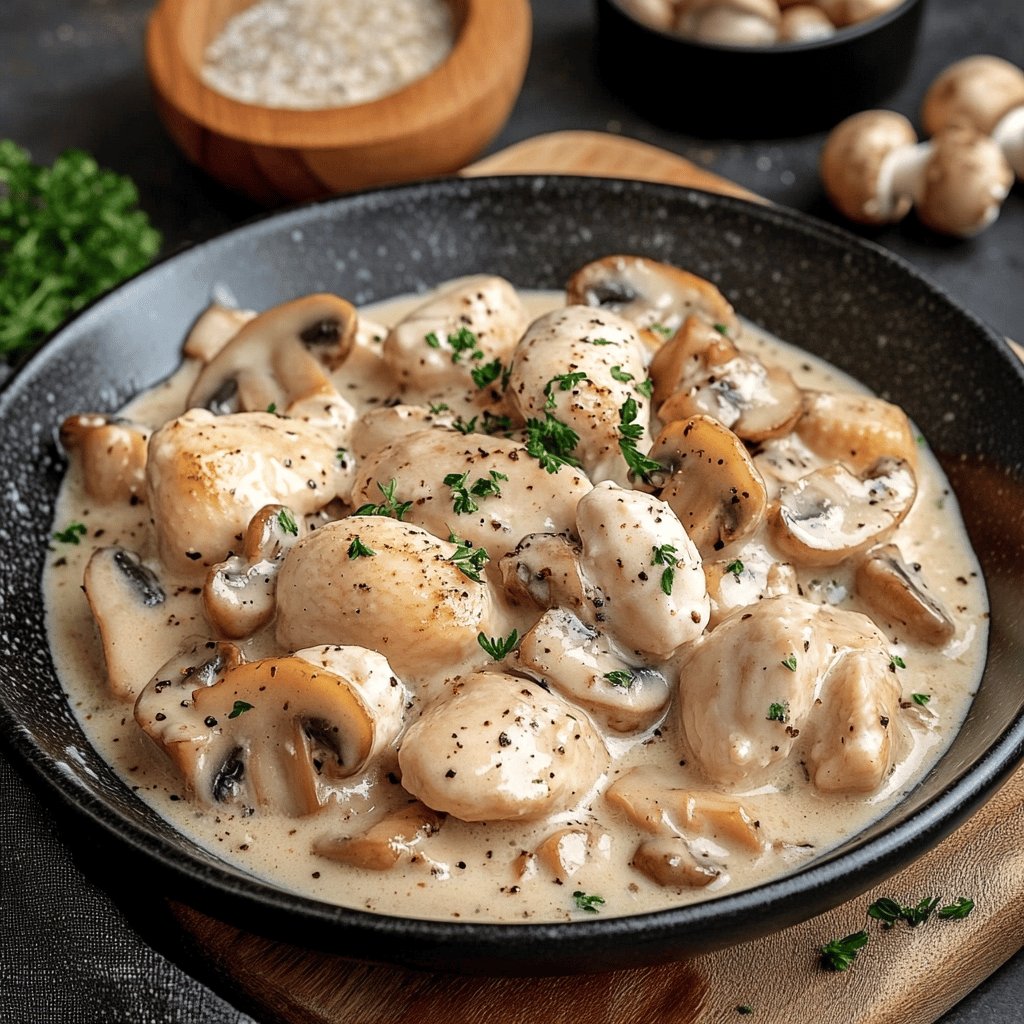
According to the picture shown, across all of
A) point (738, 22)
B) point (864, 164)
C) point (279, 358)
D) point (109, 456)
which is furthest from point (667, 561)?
point (738, 22)

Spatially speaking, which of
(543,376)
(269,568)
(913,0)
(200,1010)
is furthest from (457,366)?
(913,0)

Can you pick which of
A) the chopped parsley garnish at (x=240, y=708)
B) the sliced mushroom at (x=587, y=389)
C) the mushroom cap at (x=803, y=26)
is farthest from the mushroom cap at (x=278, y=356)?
the mushroom cap at (x=803, y=26)

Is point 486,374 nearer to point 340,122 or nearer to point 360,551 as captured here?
point 360,551

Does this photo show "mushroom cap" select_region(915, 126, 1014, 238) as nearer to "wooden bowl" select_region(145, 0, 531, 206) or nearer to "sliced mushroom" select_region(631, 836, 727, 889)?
"wooden bowl" select_region(145, 0, 531, 206)

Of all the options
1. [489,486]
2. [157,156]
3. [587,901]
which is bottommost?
[157,156]

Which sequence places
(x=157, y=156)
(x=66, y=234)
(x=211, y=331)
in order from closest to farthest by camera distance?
(x=211, y=331), (x=66, y=234), (x=157, y=156)

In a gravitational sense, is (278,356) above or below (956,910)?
above

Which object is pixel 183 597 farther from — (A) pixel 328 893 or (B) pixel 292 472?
(A) pixel 328 893
